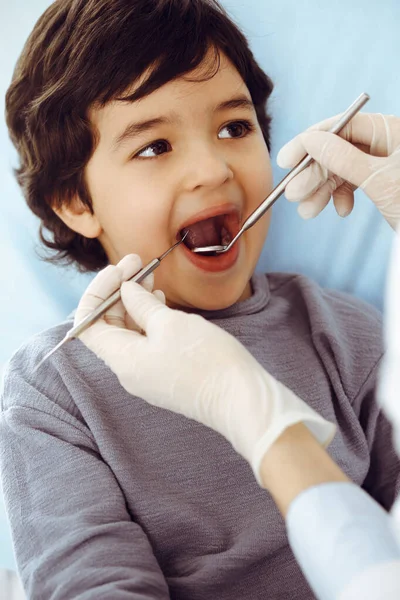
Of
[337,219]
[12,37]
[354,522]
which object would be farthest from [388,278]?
[12,37]

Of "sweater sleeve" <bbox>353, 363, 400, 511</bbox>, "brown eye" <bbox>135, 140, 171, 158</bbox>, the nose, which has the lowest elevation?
"sweater sleeve" <bbox>353, 363, 400, 511</bbox>

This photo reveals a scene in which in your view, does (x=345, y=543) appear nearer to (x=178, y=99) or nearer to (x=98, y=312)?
(x=98, y=312)

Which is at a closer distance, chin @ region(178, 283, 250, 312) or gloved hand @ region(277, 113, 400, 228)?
gloved hand @ region(277, 113, 400, 228)

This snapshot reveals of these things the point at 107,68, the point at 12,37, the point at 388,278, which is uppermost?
the point at 12,37

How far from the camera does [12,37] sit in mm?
1520

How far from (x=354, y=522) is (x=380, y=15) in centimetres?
126

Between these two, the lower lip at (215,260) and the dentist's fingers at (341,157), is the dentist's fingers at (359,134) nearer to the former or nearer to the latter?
the dentist's fingers at (341,157)

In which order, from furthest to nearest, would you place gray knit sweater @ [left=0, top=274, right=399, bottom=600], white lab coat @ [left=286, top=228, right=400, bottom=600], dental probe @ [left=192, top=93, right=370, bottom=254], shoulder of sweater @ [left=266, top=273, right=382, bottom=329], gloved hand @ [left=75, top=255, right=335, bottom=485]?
1. shoulder of sweater @ [left=266, top=273, right=382, bottom=329]
2. dental probe @ [left=192, top=93, right=370, bottom=254]
3. gray knit sweater @ [left=0, top=274, right=399, bottom=600]
4. gloved hand @ [left=75, top=255, right=335, bottom=485]
5. white lab coat @ [left=286, top=228, right=400, bottom=600]

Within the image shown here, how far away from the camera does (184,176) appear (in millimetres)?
1153

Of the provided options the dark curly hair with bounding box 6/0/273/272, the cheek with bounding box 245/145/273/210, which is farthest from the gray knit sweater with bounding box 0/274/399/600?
the dark curly hair with bounding box 6/0/273/272

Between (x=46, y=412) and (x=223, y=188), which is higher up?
A: (x=223, y=188)

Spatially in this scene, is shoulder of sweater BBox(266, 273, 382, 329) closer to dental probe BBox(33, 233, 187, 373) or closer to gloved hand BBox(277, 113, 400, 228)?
gloved hand BBox(277, 113, 400, 228)

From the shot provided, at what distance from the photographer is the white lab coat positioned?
0.70 metres

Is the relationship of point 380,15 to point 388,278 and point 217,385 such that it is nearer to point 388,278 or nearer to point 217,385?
point 388,278
